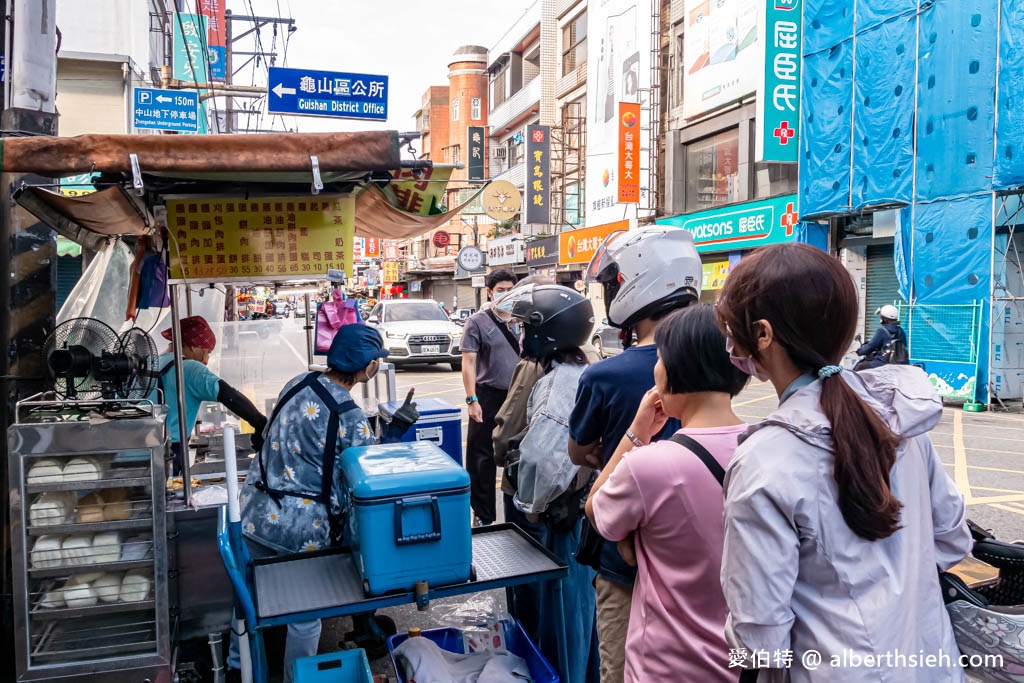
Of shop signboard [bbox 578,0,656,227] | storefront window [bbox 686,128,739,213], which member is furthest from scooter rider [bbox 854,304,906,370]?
shop signboard [bbox 578,0,656,227]

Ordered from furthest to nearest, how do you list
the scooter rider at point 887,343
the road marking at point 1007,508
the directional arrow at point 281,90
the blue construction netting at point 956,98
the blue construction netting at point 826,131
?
the blue construction netting at point 826,131
the blue construction netting at point 956,98
the directional arrow at point 281,90
the scooter rider at point 887,343
the road marking at point 1007,508

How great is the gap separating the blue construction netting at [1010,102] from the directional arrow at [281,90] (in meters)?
12.1

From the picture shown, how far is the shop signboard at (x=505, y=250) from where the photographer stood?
34.0 metres

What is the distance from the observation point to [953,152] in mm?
13969

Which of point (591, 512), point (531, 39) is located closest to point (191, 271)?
point (591, 512)

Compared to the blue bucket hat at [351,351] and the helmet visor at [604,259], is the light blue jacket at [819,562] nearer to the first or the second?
the helmet visor at [604,259]

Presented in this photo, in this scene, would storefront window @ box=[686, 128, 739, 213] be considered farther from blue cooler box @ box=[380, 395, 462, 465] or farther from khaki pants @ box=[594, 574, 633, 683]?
khaki pants @ box=[594, 574, 633, 683]

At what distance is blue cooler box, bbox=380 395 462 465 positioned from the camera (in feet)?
17.9

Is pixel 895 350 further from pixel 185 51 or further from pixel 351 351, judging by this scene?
pixel 185 51

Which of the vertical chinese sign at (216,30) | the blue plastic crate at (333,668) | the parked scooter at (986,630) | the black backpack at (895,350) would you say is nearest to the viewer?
the parked scooter at (986,630)

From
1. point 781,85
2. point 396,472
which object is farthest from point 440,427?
point 781,85

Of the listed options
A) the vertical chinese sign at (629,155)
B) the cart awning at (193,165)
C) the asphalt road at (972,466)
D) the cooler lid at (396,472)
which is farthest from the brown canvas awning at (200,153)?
the vertical chinese sign at (629,155)

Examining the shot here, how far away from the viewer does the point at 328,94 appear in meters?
13.6

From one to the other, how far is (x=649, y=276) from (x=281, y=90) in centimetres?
1198
